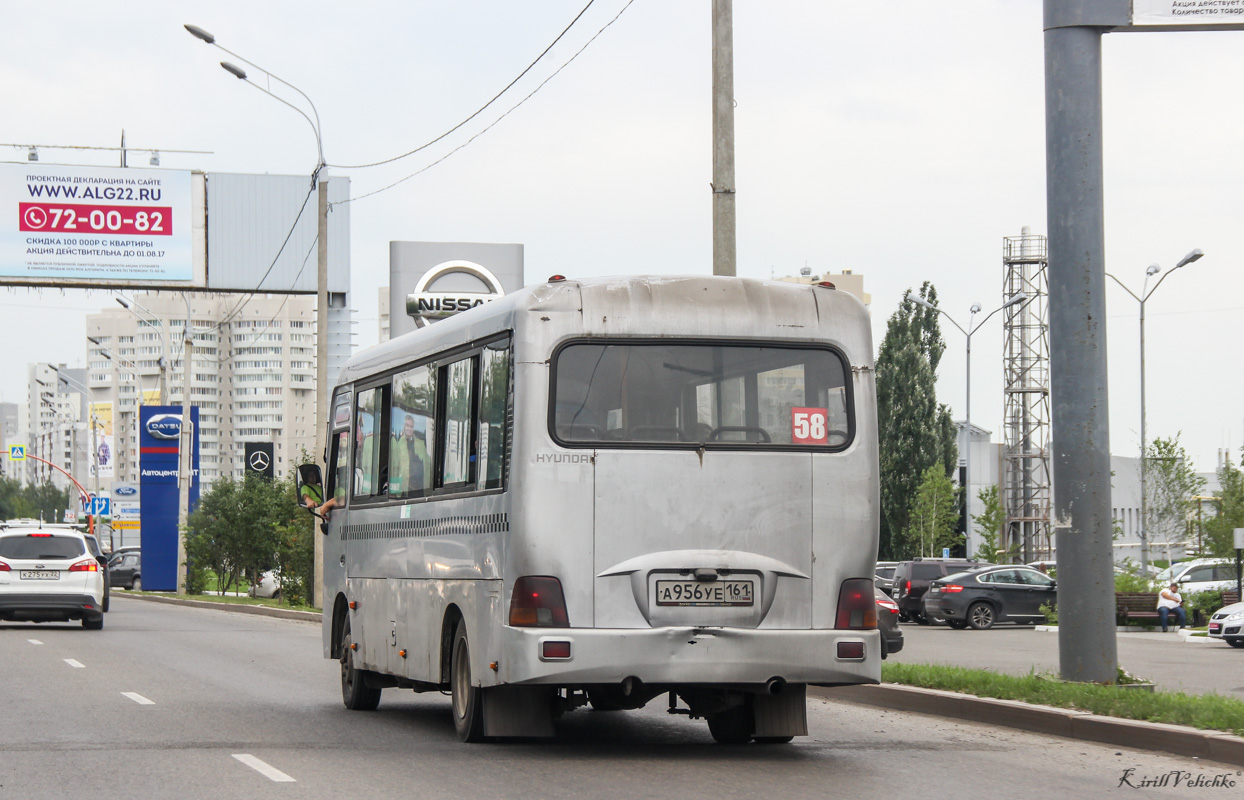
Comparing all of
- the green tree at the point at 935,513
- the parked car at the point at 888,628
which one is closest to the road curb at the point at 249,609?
the parked car at the point at 888,628

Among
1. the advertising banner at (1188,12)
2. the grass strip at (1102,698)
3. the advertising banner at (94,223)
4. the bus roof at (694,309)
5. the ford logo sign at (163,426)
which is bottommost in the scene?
the grass strip at (1102,698)

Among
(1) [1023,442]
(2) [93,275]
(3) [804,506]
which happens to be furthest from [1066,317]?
(1) [1023,442]

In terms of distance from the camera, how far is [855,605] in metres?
10.9

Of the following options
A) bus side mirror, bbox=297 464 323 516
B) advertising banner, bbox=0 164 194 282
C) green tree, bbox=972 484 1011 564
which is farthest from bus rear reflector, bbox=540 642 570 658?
advertising banner, bbox=0 164 194 282

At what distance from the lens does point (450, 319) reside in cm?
1248

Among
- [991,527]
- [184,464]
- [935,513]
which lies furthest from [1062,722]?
[935,513]

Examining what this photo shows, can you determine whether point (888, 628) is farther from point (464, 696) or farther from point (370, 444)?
point (464, 696)

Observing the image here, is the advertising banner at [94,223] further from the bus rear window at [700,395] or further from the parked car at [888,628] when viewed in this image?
the bus rear window at [700,395]

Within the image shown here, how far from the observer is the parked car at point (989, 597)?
122 feet

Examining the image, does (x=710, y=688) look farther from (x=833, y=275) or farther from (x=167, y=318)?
(x=167, y=318)

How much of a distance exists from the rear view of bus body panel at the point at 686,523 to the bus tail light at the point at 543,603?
0.06m

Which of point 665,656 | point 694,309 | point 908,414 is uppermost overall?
point 908,414

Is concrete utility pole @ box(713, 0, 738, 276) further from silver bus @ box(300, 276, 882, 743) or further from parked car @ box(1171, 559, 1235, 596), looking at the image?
parked car @ box(1171, 559, 1235, 596)

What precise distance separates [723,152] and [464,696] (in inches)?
329
